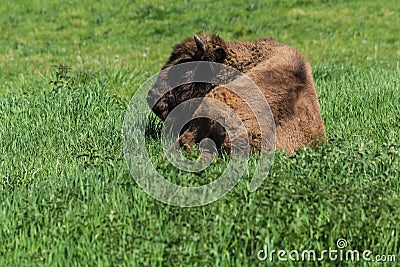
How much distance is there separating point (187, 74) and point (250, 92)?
37.6 inches

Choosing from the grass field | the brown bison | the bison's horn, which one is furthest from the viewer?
the bison's horn

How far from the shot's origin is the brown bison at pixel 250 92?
232 inches

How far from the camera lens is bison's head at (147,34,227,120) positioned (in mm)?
6629

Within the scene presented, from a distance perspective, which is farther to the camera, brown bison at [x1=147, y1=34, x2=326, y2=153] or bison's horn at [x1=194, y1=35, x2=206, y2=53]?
bison's horn at [x1=194, y1=35, x2=206, y2=53]

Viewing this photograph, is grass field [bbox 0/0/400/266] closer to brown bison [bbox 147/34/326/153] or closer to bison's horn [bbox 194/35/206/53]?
brown bison [bbox 147/34/326/153]

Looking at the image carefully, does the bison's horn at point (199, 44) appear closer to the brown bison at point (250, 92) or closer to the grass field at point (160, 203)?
the brown bison at point (250, 92)

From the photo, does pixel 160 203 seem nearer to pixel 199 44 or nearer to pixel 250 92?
pixel 250 92

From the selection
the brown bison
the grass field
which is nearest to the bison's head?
the brown bison

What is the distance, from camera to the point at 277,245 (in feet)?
13.9

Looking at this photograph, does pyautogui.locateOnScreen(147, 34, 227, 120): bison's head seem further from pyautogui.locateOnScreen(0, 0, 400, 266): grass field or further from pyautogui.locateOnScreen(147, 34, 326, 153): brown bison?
pyautogui.locateOnScreen(0, 0, 400, 266): grass field

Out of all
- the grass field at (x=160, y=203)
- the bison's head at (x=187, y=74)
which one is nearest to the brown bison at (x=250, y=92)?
the bison's head at (x=187, y=74)

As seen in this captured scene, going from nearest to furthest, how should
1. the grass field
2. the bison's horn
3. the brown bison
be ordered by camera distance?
the grass field < the brown bison < the bison's horn

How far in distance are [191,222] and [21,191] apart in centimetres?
148

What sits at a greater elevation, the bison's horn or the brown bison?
the bison's horn
